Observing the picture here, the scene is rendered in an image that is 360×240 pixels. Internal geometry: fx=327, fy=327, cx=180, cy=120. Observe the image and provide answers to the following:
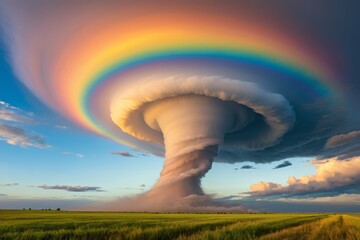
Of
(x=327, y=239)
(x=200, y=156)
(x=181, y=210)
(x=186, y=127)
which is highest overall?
(x=186, y=127)

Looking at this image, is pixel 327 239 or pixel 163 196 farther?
pixel 163 196

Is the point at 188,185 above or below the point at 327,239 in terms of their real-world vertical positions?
above

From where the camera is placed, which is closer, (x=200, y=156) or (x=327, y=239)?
(x=327, y=239)

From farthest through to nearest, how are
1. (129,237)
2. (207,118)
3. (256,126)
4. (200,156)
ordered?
(256,126) → (200,156) → (207,118) → (129,237)

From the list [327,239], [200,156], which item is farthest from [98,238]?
[200,156]

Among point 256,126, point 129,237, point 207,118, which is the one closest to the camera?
point 129,237

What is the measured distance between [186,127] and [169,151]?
15071 millimetres

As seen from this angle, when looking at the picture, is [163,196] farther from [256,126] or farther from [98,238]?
[98,238]

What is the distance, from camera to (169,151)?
146250 millimetres

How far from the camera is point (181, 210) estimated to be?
149750 mm

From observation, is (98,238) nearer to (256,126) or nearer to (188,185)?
(188,185)

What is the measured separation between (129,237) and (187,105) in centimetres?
11877

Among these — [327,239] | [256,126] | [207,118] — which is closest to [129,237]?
[327,239]

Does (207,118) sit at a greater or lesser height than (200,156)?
greater
